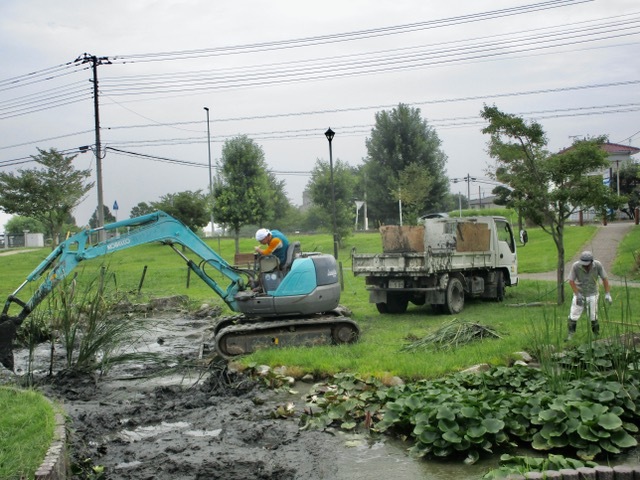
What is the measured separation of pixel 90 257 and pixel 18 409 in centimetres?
503

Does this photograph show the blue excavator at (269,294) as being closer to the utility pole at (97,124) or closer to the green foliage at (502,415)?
the green foliage at (502,415)

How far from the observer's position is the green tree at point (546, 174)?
16.3 meters

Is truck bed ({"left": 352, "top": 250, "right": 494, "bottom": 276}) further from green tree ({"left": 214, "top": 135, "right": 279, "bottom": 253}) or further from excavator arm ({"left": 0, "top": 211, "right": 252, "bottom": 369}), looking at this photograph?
green tree ({"left": 214, "top": 135, "right": 279, "bottom": 253})

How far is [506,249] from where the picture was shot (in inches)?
790

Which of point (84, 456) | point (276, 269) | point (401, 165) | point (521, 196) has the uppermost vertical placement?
point (401, 165)

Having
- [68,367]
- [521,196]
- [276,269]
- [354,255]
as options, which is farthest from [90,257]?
[521,196]

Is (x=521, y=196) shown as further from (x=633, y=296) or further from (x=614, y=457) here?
(x=614, y=457)

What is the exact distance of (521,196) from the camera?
1750cm

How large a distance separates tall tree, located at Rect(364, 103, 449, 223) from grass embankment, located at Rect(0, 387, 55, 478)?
53.9m

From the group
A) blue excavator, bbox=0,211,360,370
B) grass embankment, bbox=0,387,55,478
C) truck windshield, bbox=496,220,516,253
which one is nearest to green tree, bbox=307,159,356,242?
truck windshield, bbox=496,220,516,253

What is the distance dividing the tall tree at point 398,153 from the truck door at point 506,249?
132ft

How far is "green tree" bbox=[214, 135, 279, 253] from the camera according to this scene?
40.3 metres

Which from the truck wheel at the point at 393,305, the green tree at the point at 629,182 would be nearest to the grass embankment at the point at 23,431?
the truck wheel at the point at 393,305

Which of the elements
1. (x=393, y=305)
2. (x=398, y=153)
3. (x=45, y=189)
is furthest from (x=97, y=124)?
(x=398, y=153)
